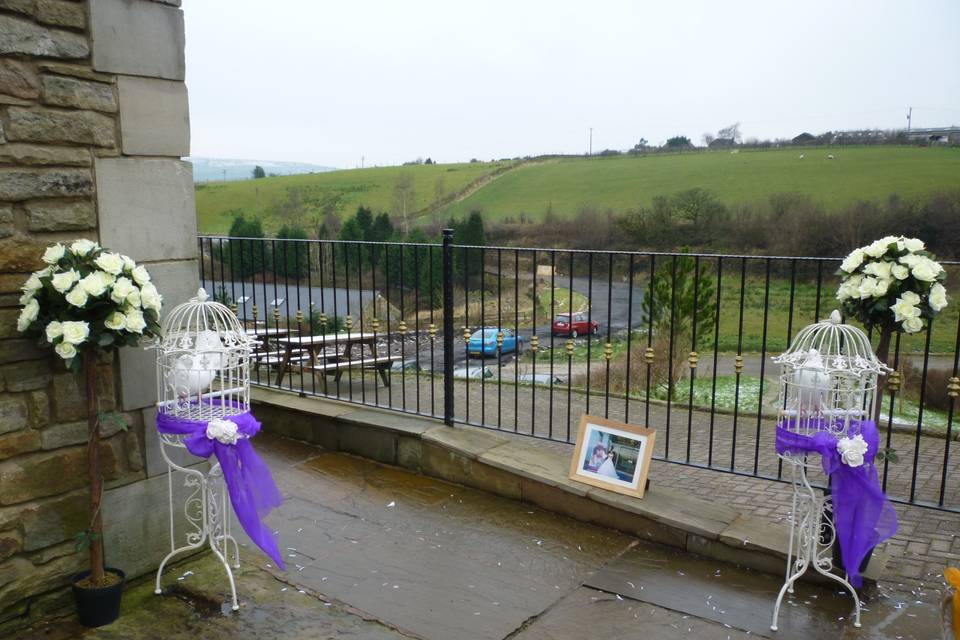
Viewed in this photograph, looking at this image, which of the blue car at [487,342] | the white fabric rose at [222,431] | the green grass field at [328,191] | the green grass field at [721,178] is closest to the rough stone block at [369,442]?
the blue car at [487,342]

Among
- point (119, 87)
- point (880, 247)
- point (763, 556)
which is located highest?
point (119, 87)

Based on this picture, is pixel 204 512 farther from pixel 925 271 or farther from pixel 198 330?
pixel 925 271

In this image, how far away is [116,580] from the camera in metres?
3.12

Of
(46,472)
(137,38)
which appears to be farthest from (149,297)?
(137,38)

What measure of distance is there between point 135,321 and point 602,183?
5232 centimetres

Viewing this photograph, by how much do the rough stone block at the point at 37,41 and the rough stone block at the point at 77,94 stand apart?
10cm

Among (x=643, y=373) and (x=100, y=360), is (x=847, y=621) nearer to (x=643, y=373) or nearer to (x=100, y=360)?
(x=100, y=360)

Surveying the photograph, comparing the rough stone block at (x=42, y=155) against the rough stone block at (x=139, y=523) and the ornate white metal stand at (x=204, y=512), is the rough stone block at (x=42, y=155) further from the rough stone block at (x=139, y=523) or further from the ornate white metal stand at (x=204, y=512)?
the rough stone block at (x=139, y=523)

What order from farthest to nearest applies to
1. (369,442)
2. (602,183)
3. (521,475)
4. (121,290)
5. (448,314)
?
1. (602,183)
2. (369,442)
3. (448,314)
4. (521,475)
5. (121,290)

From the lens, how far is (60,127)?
2.96 meters

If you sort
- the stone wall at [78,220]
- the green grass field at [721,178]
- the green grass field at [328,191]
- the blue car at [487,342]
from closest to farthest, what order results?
the stone wall at [78,220] < the blue car at [487,342] < the green grass field at [721,178] < the green grass field at [328,191]

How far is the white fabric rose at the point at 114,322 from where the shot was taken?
277cm

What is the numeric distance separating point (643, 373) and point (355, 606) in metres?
12.6

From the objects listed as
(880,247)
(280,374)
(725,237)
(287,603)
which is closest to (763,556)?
(880,247)
